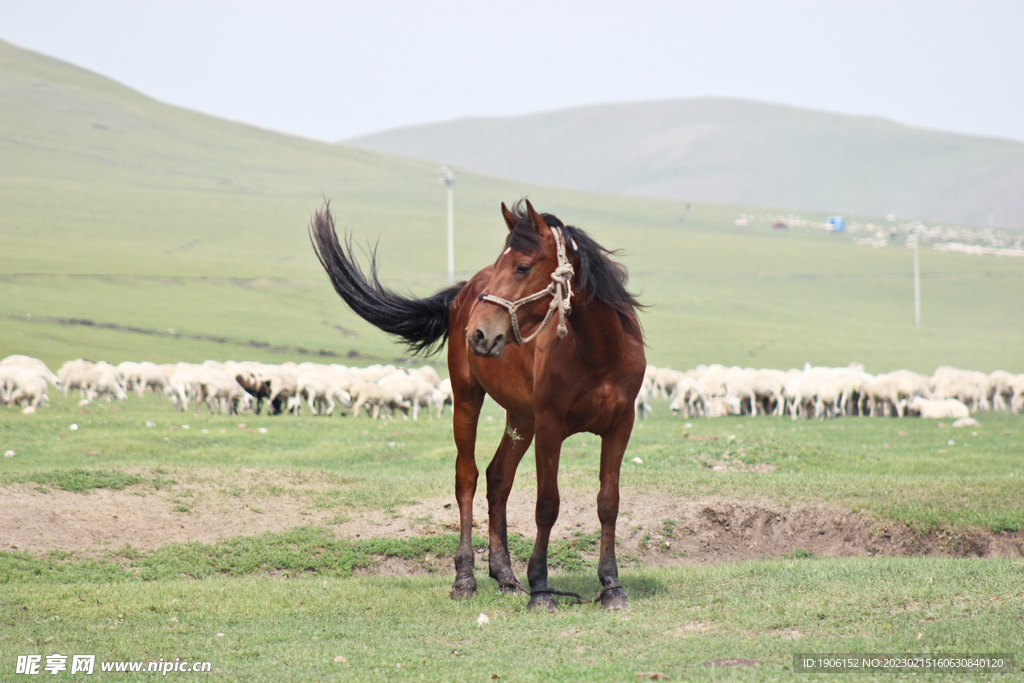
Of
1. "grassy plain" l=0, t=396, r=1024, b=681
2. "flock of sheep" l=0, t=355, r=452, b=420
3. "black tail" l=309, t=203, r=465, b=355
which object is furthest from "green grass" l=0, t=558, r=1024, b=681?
"flock of sheep" l=0, t=355, r=452, b=420

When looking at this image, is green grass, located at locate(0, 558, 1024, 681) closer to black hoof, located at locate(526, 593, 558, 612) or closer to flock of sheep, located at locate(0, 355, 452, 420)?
black hoof, located at locate(526, 593, 558, 612)

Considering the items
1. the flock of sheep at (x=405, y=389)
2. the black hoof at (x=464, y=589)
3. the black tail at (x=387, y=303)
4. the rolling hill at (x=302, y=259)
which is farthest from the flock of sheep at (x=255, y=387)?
the black hoof at (x=464, y=589)

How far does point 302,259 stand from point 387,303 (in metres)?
66.5

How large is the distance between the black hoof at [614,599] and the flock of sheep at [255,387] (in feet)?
55.5

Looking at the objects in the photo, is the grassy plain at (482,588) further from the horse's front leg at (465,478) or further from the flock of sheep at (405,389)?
the flock of sheep at (405,389)

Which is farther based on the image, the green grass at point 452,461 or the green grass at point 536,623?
the green grass at point 452,461

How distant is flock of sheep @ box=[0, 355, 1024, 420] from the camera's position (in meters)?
23.8

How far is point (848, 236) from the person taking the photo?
115m

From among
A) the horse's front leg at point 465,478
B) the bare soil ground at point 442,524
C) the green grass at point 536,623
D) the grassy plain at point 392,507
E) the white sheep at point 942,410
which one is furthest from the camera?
the white sheep at point 942,410

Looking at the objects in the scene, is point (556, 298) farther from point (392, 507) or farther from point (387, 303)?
point (392, 507)

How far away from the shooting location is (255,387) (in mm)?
24516

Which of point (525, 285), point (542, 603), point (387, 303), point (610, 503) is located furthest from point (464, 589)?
point (387, 303)

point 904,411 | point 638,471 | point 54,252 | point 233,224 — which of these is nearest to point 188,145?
point 233,224

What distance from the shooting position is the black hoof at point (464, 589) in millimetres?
7250
